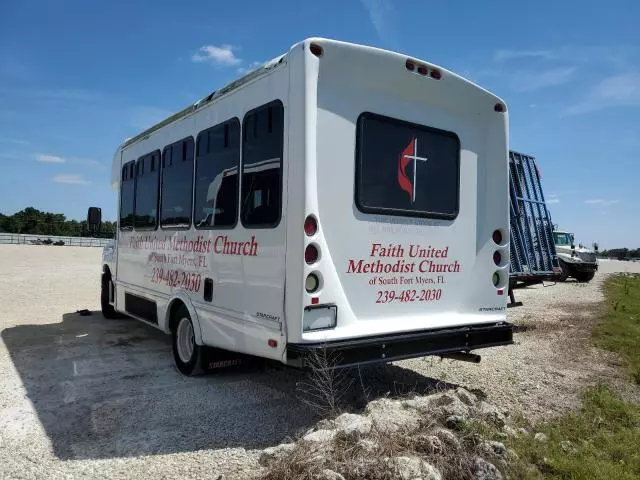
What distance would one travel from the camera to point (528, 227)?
10578 millimetres

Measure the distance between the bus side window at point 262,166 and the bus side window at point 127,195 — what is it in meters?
3.70

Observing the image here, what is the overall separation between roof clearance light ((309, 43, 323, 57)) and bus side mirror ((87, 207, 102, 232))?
726cm

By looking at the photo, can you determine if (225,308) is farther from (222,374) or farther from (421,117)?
(421,117)

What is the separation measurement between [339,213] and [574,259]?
20.9 metres

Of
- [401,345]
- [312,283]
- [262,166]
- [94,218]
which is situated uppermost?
[262,166]

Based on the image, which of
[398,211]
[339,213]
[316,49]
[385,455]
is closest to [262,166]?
[339,213]

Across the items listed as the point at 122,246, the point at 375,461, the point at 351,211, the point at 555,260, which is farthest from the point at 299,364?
the point at 555,260

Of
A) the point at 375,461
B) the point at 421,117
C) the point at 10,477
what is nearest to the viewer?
A: the point at 375,461

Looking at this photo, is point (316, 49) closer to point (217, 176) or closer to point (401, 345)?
point (217, 176)

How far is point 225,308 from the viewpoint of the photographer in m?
5.02

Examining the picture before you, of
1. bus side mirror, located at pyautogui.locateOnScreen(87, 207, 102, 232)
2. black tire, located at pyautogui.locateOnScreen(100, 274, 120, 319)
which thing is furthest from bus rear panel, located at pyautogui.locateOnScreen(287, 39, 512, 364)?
bus side mirror, located at pyautogui.locateOnScreen(87, 207, 102, 232)

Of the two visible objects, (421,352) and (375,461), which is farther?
(421,352)

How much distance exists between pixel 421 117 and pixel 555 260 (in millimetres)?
7515

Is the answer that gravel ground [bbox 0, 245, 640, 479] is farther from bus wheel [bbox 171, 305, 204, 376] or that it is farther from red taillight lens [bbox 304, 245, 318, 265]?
red taillight lens [bbox 304, 245, 318, 265]
